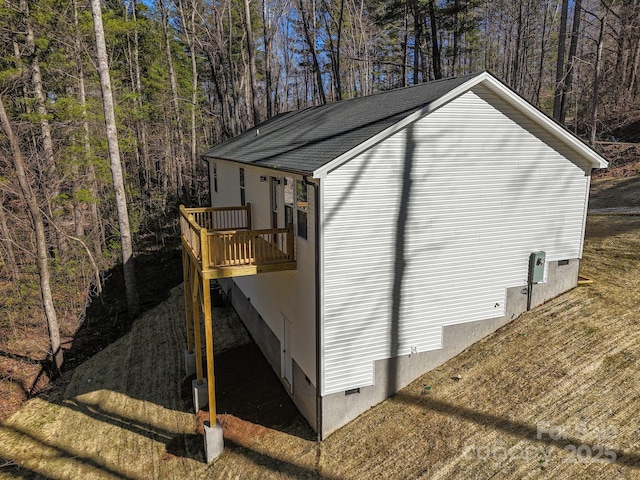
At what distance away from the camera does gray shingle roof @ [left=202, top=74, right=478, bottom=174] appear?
28.9 ft

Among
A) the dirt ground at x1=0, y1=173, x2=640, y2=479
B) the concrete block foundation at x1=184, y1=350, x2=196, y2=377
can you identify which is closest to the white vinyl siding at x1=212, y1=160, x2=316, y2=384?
the dirt ground at x1=0, y1=173, x2=640, y2=479

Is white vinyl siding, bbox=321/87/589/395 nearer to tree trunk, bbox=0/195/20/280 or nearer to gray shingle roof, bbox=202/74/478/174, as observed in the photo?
gray shingle roof, bbox=202/74/478/174

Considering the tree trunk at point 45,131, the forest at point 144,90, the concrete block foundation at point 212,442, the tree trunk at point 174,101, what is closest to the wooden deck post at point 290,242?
the concrete block foundation at point 212,442

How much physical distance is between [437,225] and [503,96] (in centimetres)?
312

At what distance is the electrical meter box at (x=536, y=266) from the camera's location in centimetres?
1067

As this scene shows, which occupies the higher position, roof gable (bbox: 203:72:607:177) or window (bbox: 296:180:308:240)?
roof gable (bbox: 203:72:607:177)

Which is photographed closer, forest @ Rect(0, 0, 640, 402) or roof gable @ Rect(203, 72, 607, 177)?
roof gable @ Rect(203, 72, 607, 177)

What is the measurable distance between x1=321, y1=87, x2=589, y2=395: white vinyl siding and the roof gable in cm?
28

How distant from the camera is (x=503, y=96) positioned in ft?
31.0

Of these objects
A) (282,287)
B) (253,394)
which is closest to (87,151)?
(282,287)

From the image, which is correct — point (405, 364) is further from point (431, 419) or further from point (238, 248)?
point (238, 248)

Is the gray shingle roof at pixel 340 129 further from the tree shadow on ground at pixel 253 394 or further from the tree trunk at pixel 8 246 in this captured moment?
the tree trunk at pixel 8 246

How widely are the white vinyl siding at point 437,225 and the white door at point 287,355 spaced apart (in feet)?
6.59

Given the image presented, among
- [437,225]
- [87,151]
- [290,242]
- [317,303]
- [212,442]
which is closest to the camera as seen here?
[317,303]
